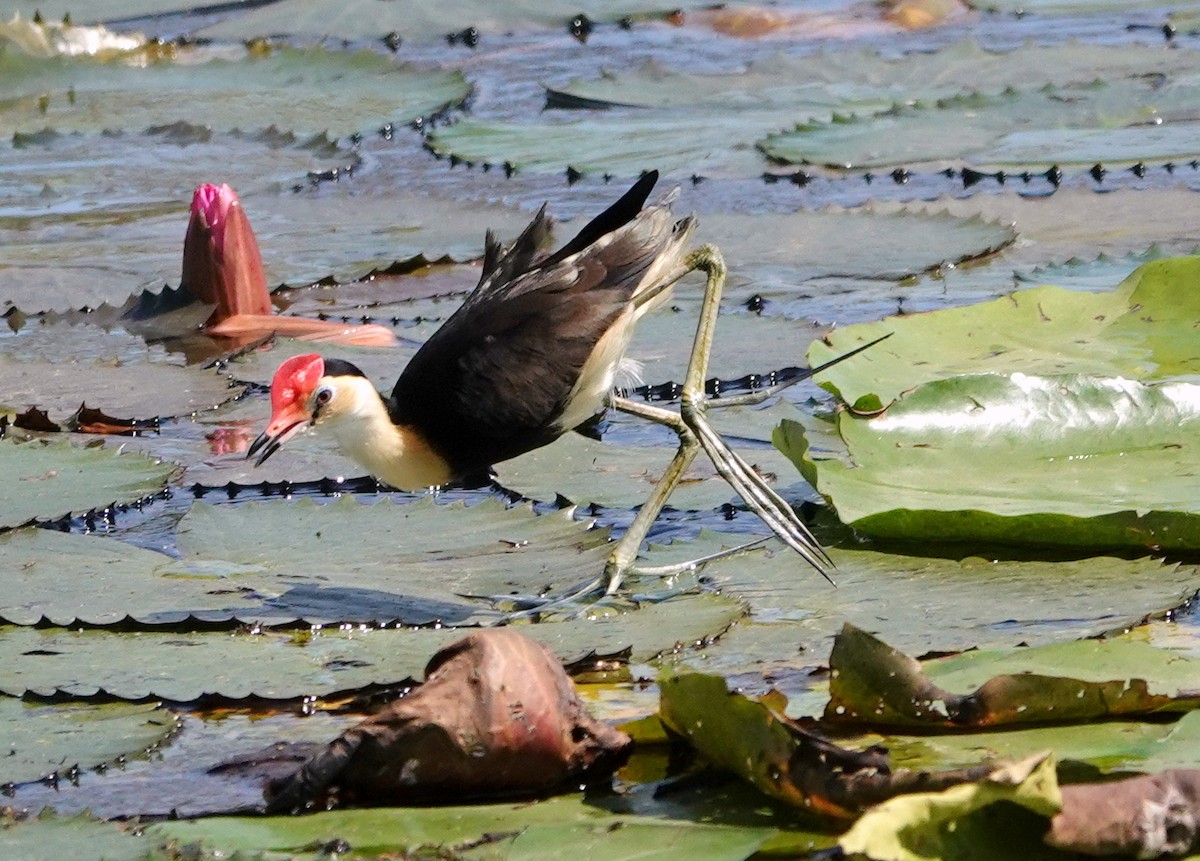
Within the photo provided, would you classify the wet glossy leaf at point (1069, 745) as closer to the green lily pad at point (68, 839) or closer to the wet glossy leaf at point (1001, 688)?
the wet glossy leaf at point (1001, 688)

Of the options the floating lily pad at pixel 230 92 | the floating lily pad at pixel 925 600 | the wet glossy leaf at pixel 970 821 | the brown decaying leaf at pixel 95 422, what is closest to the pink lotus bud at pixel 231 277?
the brown decaying leaf at pixel 95 422

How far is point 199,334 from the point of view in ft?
17.8

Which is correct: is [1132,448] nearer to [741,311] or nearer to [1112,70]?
[741,311]

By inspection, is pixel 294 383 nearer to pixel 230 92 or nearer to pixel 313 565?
pixel 313 565

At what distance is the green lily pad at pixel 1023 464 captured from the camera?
11.0ft

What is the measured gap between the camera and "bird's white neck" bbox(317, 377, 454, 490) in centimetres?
366

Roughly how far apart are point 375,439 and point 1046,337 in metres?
1.59

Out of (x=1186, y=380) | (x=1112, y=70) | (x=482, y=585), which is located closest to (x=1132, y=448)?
(x=1186, y=380)

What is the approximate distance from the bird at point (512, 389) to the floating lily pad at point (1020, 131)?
9.54 ft

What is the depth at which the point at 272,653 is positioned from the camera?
10.0 feet

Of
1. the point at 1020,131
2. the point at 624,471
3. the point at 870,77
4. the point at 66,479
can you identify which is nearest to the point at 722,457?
the point at 624,471

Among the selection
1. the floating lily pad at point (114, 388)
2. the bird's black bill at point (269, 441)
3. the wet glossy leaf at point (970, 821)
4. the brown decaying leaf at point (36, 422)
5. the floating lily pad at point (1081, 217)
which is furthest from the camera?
the floating lily pad at point (1081, 217)

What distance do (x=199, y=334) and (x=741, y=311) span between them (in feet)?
5.15

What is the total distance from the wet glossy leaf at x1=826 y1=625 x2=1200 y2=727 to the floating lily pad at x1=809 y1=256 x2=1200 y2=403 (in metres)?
1.38
